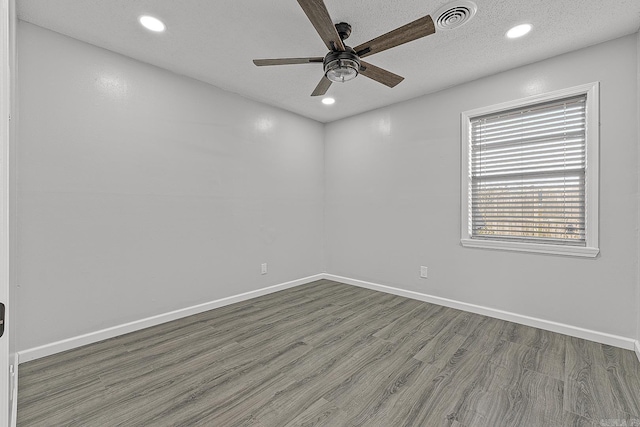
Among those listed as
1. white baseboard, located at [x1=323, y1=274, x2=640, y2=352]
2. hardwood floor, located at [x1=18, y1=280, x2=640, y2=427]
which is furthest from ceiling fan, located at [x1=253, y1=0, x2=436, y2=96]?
white baseboard, located at [x1=323, y1=274, x2=640, y2=352]

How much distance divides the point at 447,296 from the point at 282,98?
10.4 feet

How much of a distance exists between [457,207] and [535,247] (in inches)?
33.2

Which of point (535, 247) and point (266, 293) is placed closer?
point (535, 247)

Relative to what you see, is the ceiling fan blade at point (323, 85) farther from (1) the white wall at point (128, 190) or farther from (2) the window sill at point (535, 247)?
(2) the window sill at point (535, 247)

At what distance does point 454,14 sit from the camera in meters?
2.13

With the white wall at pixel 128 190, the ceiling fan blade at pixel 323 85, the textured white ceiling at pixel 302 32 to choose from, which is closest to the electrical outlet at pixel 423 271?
the white wall at pixel 128 190

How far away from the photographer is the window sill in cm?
259

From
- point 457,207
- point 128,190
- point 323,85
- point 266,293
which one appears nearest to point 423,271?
point 457,207

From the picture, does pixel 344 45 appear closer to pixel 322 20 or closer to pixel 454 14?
pixel 322 20

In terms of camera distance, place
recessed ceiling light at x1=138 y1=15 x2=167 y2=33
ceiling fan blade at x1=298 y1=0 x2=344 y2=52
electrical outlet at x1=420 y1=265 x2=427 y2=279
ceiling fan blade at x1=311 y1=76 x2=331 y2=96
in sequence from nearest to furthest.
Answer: ceiling fan blade at x1=298 y1=0 x2=344 y2=52, recessed ceiling light at x1=138 y1=15 x2=167 y2=33, ceiling fan blade at x1=311 y1=76 x2=331 y2=96, electrical outlet at x1=420 y1=265 x2=427 y2=279

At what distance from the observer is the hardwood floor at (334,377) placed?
5.46 ft

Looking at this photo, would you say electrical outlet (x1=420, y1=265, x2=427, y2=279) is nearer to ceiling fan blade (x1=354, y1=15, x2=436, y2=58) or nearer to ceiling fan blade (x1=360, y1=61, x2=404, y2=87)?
ceiling fan blade (x1=360, y1=61, x2=404, y2=87)

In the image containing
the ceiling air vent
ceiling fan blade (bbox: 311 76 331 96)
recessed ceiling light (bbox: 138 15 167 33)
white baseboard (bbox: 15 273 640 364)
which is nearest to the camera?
the ceiling air vent

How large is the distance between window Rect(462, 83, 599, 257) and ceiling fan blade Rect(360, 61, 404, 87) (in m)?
1.31
